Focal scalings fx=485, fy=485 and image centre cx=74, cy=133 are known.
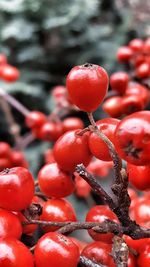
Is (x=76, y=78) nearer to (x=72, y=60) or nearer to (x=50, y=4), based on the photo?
(x=72, y=60)

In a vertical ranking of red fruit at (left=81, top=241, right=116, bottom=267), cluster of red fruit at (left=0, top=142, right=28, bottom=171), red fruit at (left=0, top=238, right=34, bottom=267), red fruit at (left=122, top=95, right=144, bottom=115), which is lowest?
cluster of red fruit at (left=0, top=142, right=28, bottom=171)

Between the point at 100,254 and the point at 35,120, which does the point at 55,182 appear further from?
the point at 35,120

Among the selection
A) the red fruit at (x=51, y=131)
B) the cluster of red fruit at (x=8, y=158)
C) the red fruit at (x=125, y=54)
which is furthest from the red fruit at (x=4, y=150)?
the red fruit at (x=125, y=54)

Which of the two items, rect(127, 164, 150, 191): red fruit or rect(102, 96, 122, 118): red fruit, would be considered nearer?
rect(127, 164, 150, 191): red fruit

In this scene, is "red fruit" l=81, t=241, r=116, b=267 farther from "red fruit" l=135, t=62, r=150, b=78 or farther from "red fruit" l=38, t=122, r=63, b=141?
"red fruit" l=38, t=122, r=63, b=141

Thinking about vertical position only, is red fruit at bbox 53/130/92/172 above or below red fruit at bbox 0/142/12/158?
above

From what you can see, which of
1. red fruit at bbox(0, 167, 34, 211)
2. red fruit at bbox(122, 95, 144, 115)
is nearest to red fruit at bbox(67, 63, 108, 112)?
red fruit at bbox(0, 167, 34, 211)
